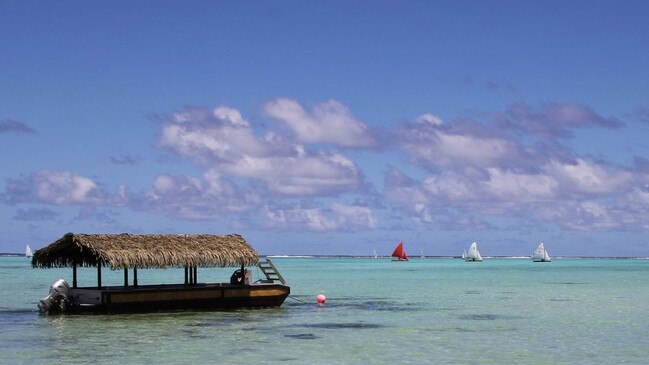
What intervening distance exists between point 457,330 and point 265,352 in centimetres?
935

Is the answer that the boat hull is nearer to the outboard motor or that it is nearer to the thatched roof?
the outboard motor

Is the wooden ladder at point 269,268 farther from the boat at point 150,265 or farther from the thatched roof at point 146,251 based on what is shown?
the thatched roof at point 146,251

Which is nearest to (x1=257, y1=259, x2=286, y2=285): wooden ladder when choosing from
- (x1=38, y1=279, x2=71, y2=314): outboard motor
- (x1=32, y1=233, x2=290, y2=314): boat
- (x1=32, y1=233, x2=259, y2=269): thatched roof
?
(x1=32, y1=233, x2=290, y2=314): boat

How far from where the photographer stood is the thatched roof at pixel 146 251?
3400 cm

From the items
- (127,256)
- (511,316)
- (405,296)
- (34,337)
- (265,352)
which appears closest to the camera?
(265,352)

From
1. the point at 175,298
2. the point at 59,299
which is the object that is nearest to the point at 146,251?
the point at 175,298

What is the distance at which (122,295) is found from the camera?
34.2 metres

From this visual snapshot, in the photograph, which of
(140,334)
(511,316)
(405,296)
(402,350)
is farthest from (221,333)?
(405,296)

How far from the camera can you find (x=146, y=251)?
1373 inches

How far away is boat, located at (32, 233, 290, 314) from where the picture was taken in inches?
1342

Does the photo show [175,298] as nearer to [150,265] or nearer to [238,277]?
[150,265]

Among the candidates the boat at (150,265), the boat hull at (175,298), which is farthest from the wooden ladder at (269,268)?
the boat hull at (175,298)

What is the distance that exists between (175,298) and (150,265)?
6.19ft

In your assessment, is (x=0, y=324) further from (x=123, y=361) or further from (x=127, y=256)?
(x=123, y=361)
